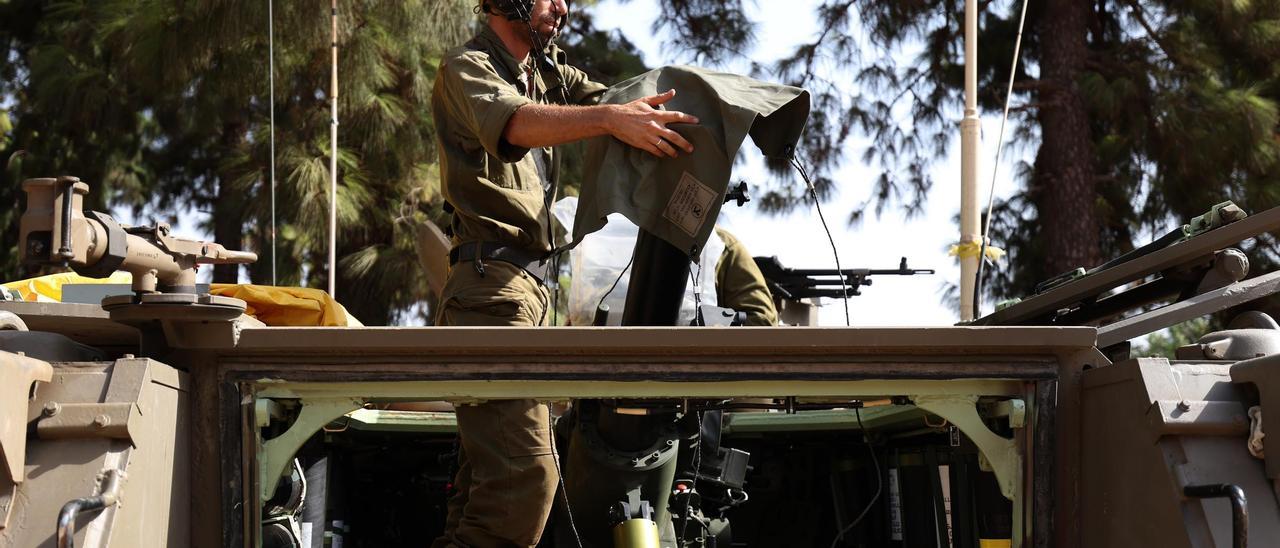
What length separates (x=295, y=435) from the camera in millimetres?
2729

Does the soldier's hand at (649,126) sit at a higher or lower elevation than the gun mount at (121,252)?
higher

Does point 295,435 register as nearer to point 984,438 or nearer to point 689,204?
point 689,204

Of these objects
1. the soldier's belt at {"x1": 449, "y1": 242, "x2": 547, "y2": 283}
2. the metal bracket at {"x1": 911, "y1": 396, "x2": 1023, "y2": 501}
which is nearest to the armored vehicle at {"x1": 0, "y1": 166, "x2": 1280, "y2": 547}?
the metal bracket at {"x1": 911, "y1": 396, "x2": 1023, "y2": 501}

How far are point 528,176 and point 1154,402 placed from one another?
173 centimetres

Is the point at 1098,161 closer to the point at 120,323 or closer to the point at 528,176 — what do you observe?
the point at 528,176

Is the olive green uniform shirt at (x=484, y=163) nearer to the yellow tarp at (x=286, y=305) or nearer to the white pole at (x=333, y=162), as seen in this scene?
the yellow tarp at (x=286, y=305)

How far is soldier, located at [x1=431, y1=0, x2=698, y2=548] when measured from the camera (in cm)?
316

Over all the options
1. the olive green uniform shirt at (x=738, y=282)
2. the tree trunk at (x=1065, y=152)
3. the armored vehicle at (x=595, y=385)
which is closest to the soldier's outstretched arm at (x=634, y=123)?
the armored vehicle at (x=595, y=385)

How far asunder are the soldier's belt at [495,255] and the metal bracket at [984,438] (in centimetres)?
116

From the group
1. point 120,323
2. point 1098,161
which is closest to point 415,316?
point 1098,161

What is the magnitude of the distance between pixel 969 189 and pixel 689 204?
11.7 feet

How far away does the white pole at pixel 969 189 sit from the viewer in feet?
20.5

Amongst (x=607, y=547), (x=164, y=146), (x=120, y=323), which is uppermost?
(x=164, y=146)

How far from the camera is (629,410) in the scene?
3.38 metres
